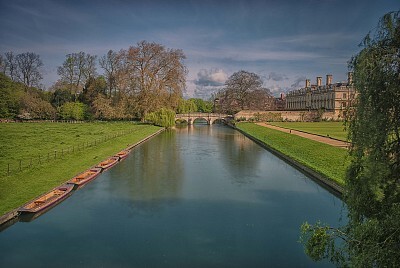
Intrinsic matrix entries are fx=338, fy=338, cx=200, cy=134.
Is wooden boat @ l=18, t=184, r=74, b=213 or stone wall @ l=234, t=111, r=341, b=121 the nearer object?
wooden boat @ l=18, t=184, r=74, b=213

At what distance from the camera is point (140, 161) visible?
87.0 feet

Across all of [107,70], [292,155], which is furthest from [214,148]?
[107,70]

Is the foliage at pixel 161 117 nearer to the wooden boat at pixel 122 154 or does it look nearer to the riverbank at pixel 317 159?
the riverbank at pixel 317 159

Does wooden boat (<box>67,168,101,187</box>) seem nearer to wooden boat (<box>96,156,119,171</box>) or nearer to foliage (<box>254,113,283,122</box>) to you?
wooden boat (<box>96,156,119,171</box>)

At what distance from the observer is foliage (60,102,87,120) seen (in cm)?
6581

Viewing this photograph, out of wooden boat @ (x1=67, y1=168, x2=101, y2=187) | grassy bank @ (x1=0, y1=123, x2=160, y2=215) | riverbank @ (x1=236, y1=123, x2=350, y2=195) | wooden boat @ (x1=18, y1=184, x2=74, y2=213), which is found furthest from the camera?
riverbank @ (x1=236, y1=123, x2=350, y2=195)

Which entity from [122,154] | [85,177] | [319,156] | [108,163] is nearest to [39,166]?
[85,177]

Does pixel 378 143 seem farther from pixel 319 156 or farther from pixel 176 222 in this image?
pixel 319 156

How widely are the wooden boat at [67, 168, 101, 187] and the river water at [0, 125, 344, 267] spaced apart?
14.4 inches

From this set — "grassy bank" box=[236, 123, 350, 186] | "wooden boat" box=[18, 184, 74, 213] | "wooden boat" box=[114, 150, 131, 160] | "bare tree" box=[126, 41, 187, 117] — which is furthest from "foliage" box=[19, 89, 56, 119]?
"wooden boat" box=[18, 184, 74, 213]

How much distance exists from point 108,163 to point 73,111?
153 feet

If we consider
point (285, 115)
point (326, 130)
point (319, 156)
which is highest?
point (285, 115)

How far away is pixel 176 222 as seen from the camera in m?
13.0

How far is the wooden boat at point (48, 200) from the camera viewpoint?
12867 millimetres
